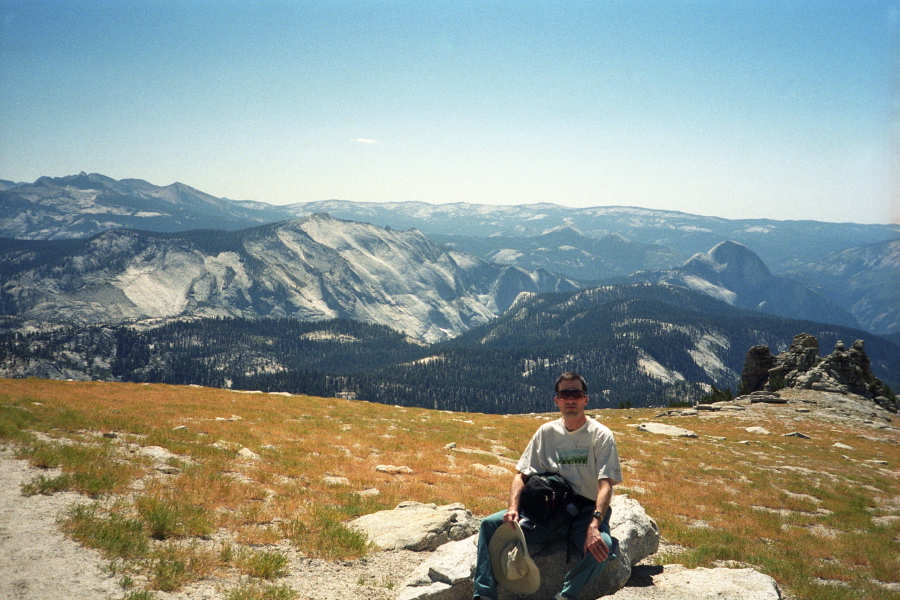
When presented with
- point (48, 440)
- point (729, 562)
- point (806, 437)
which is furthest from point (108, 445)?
point (806, 437)

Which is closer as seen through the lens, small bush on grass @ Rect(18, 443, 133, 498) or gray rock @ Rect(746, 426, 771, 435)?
small bush on grass @ Rect(18, 443, 133, 498)

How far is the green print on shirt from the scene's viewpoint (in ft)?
30.6

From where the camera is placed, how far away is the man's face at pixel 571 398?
9367 millimetres

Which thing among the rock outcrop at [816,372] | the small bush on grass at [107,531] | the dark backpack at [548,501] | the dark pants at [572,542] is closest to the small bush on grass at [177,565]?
the small bush on grass at [107,531]

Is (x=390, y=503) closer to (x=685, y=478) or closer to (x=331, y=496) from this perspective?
(x=331, y=496)

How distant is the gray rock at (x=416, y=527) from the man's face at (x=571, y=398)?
193 inches

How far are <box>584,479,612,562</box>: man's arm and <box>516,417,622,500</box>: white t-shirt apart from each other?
0.24 m

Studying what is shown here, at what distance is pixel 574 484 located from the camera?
9266 mm

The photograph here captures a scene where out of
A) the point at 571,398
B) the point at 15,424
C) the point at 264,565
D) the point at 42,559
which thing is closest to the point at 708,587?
the point at 571,398

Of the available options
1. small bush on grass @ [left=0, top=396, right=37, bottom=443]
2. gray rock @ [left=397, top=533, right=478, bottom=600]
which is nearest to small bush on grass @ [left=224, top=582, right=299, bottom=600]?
gray rock @ [left=397, top=533, right=478, bottom=600]

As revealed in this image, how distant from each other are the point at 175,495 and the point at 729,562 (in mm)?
15106

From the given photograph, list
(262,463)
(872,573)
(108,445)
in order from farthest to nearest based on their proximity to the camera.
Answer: (262,463) → (108,445) → (872,573)

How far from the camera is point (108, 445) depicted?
54.6 ft

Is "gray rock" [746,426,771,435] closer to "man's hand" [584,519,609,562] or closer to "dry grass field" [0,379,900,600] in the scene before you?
"dry grass field" [0,379,900,600]
